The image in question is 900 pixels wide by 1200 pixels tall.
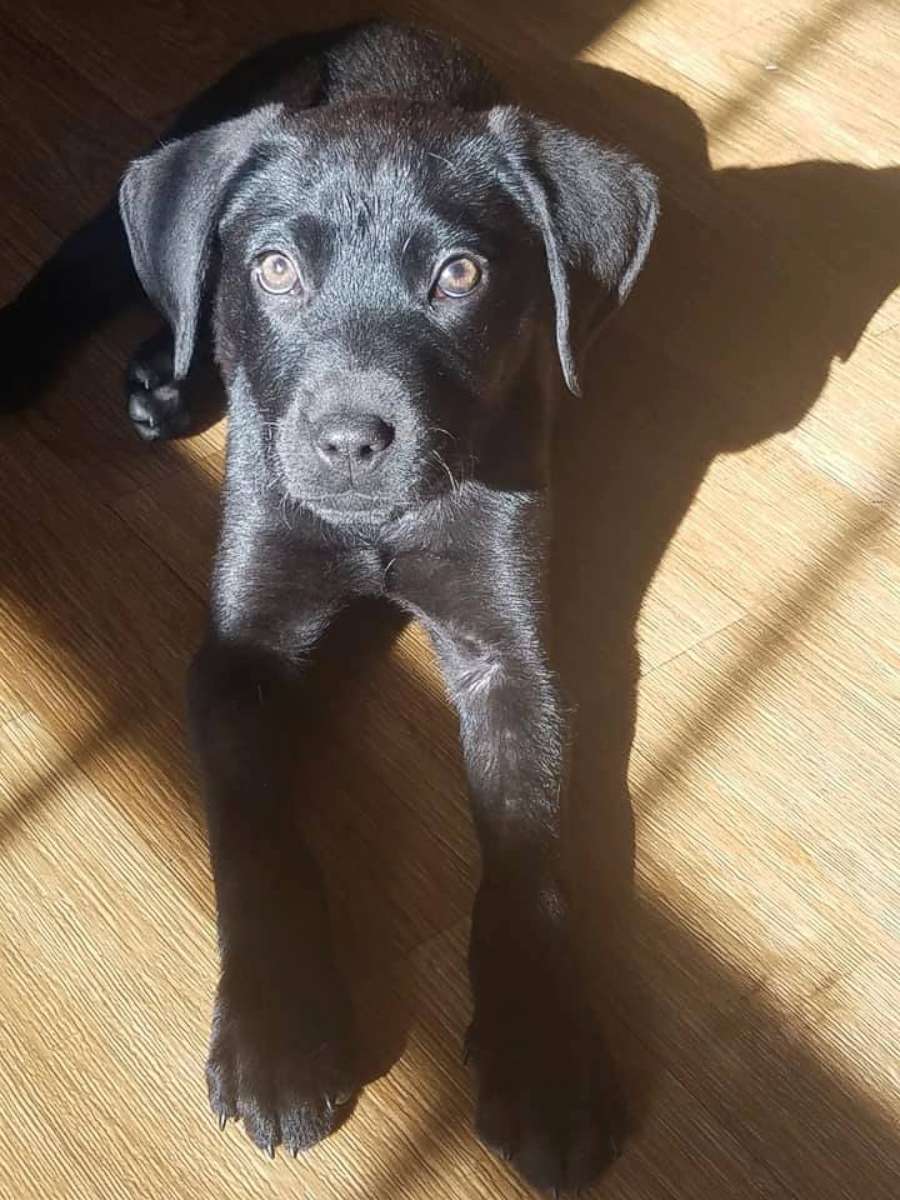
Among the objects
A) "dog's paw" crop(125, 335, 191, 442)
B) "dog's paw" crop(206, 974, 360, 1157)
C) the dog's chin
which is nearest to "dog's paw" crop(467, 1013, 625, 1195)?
"dog's paw" crop(206, 974, 360, 1157)

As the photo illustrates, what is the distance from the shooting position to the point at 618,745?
2.38m

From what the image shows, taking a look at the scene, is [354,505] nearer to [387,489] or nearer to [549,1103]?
[387,489]

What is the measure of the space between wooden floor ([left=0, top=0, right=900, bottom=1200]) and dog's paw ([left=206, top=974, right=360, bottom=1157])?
50 mm

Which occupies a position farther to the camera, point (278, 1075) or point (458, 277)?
point (458, 277)

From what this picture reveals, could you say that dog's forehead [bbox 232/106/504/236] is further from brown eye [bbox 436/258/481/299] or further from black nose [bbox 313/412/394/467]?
black nose [bbox 313/412/394/467]

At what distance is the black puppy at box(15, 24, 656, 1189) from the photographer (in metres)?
1.91

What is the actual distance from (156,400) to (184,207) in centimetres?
59

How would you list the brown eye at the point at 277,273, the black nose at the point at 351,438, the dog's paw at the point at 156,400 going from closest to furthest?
the black nose at the point at 351,438 < the brown eye at the point at 277,273 < the dog's paw at the point at 156,400

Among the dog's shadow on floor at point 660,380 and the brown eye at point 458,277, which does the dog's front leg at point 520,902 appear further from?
the brown eye at point 458,277

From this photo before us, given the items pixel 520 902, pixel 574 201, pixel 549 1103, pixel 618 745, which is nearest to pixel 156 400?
pixel 574 201

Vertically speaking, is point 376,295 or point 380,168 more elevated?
point 380,168

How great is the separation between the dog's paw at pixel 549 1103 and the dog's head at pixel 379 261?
75cm

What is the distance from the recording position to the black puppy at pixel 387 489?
1.91 meters

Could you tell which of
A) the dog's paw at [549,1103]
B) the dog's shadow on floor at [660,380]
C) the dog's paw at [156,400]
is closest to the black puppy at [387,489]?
the dog's paw at [549,1103]
